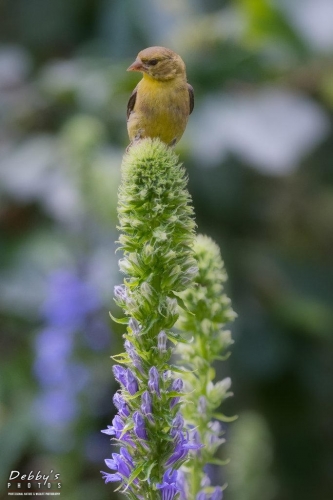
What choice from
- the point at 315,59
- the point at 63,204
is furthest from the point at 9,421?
the point at 315,59

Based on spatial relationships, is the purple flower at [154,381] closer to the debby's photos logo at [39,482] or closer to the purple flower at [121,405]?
the purple flower at [121,405]

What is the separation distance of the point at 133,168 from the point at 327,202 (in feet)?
12.2

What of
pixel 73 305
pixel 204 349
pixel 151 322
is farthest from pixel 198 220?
pixel 151 322

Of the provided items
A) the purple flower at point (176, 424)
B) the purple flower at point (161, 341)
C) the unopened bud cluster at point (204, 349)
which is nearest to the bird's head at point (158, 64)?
the unopened bud cluster at point (204, 349)

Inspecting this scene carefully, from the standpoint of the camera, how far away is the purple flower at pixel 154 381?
1.25 m

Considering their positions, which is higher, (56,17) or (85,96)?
(56,17)

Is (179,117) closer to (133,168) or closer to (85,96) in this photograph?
(133,168)

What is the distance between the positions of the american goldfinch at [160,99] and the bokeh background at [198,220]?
Result: 4.42 ft

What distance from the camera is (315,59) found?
3.92m

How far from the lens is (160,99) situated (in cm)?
174

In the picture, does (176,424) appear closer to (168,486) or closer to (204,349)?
(168,486)

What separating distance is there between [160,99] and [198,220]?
8.73 feet

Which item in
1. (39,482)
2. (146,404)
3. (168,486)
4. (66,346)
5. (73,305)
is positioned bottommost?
(168,486)

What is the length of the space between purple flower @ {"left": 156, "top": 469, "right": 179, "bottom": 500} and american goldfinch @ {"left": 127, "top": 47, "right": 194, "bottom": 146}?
0.70 metres
